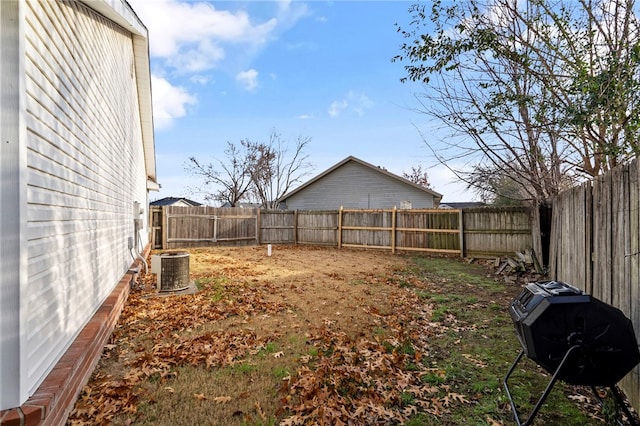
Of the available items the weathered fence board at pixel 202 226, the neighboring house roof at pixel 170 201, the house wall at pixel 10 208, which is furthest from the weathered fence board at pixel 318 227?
the neighboring house roof at pixel 170 201

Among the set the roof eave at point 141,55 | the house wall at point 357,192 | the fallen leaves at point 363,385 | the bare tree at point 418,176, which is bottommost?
the fallen leaves at point 363,385

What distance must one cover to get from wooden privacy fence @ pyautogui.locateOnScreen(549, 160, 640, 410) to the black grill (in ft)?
1.87

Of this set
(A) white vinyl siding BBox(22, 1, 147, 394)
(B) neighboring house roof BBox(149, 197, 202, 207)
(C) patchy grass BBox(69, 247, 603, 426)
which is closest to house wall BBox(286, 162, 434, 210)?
(C) patchy grass BBox(69, 247, 603, 426)

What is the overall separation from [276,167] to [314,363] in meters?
26.7

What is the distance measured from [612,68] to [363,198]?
15111 millimetres

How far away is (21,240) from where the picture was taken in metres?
1.86

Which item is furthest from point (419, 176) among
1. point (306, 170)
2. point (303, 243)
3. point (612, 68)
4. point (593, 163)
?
point (612, 68)

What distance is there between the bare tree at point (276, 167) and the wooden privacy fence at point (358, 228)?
12.9 m

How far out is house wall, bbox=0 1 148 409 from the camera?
1.94 metres

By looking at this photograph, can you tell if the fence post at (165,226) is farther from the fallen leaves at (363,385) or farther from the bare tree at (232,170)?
the bare tree at (232,170)

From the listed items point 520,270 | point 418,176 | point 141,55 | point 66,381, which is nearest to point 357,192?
point 520,270

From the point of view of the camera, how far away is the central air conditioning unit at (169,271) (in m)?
5.70

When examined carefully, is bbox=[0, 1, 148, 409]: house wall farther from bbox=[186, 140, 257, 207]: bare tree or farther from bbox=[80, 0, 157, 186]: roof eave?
bbox=[186, 140, 257, 207]: bare tree

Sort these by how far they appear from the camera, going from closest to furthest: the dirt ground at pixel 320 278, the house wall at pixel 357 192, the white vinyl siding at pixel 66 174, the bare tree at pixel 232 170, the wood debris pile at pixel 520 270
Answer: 1. the white vinyl siding at pixel 66 174
2. the dirt ground at pixel 320 278
3. the wood debris pile at pixel 520 270
4. the house wall at pixel 357 192
5. the bare tree at pixel 232 170
